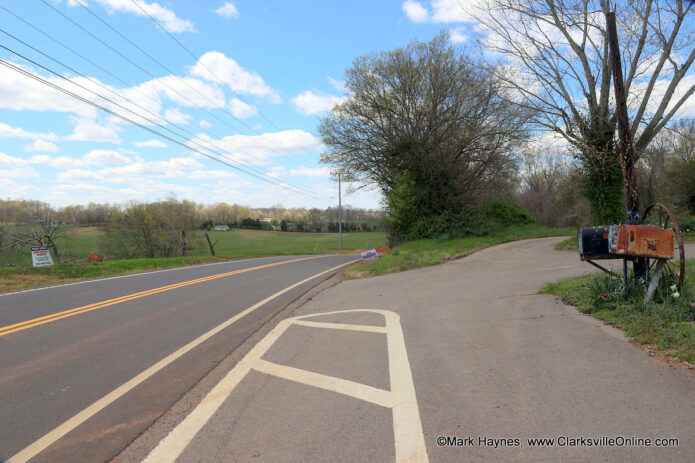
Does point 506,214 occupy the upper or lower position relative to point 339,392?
upper

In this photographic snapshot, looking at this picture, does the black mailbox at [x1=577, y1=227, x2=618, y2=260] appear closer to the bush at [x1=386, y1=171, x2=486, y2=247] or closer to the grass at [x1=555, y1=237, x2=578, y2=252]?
the grass at [x1=555, y1=237, x2=578, y2=252]

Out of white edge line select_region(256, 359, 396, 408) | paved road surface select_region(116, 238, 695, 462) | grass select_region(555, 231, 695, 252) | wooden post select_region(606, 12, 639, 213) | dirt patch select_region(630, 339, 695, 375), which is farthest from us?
grass select_region(555, 231, 695, 252)

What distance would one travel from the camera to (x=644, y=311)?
5.79 metres

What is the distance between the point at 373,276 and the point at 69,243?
30757 millimetres

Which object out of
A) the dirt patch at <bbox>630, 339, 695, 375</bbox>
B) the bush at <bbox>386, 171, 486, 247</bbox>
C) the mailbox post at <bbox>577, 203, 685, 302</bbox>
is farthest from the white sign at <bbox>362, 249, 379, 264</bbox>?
the dirt patch at <bbox>630, 339, 695, 375</bbox>

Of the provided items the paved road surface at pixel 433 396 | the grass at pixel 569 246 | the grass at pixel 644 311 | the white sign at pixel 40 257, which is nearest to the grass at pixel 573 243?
the grass at pixel 569 246

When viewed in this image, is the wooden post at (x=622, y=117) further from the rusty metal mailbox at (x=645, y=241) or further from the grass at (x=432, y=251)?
the grass at (x=432, y=251)

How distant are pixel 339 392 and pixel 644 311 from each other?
437 centimetres

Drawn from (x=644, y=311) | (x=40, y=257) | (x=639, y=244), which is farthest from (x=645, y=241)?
(x=40, y=257)

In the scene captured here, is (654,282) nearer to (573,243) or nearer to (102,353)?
(102,353)

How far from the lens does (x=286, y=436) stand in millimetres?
3350

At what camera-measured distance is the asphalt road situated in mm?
3688

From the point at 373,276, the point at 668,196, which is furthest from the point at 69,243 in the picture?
the point at 668,196

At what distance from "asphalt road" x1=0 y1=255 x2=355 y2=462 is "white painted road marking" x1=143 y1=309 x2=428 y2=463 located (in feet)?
1.27
